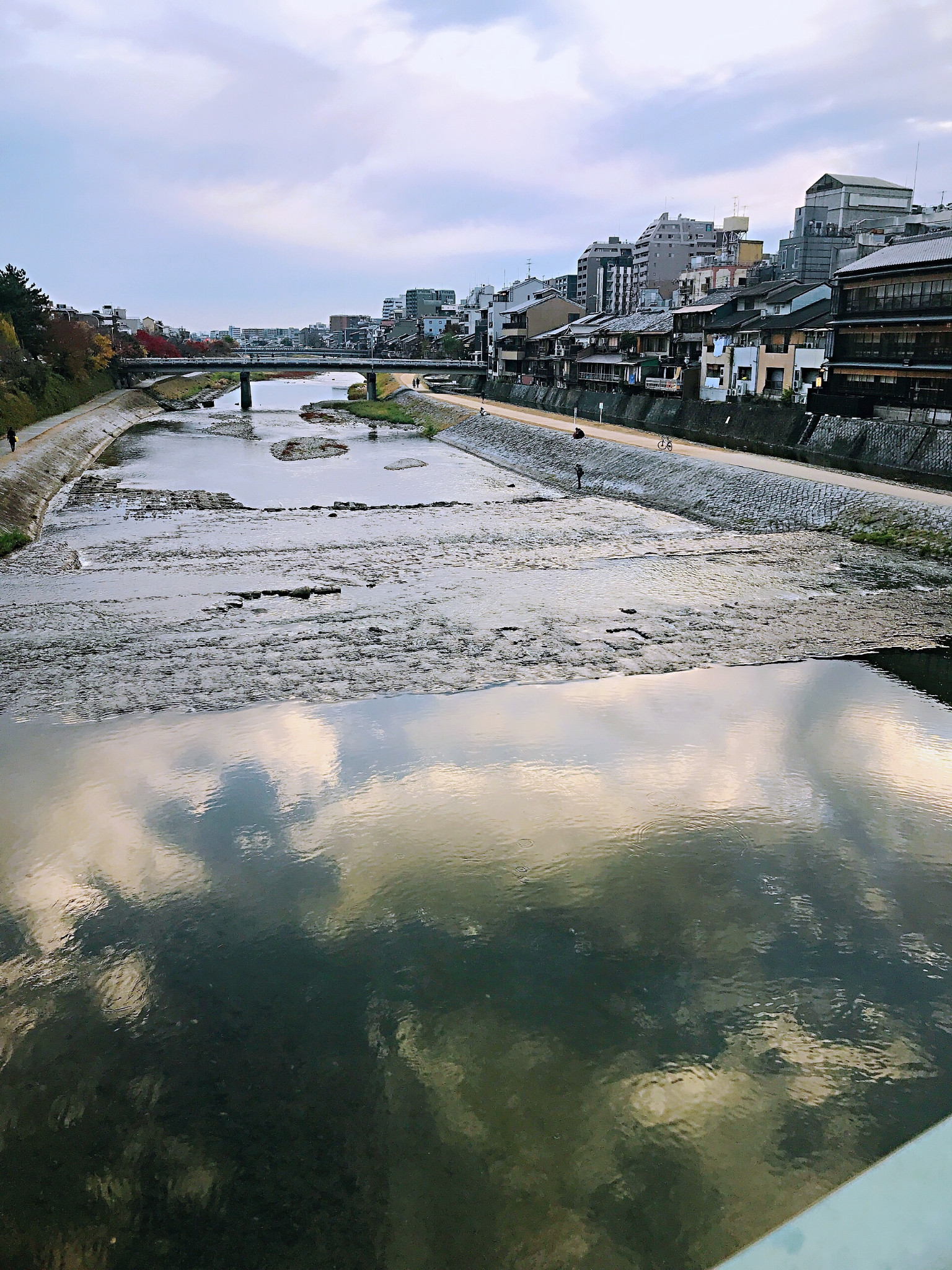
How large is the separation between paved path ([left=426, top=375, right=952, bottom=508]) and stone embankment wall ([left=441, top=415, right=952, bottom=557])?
512 millimetres

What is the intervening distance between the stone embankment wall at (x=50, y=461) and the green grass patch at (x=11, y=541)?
0.39 m

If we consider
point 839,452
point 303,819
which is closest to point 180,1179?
point 303,819

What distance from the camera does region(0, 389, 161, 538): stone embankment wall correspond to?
27266 mm

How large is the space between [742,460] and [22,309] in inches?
1869

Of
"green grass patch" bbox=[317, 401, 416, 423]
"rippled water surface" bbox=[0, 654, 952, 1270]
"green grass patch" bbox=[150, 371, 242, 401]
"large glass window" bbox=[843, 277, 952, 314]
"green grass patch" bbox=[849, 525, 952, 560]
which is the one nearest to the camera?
"rippled water surface" bbox=[0, 654, 952, 1270]

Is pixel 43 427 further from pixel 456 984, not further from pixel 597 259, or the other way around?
pixel 597 259

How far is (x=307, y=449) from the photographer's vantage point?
48.7 meters

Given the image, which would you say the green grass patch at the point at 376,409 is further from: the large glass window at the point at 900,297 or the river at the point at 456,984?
the river at the point at 456,984

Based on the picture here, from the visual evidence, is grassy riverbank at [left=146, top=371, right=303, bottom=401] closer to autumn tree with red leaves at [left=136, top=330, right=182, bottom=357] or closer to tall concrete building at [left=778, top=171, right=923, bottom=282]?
autumn tree with red leaves at [left=136, top=330, right=182, bottom=357]

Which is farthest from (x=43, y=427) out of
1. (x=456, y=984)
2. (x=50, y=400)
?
(x=456, y=984)

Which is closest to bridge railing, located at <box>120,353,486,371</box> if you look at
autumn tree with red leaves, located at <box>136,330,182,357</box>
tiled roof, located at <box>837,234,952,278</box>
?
autumn tree with red leaves, located at <box>136,330,182,357</box>

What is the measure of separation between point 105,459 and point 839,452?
112 ft

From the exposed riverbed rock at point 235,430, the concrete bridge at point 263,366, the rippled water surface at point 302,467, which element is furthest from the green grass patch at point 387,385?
the exposed riverbed rock at point 235,430

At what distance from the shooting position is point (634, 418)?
4900 centimetres
